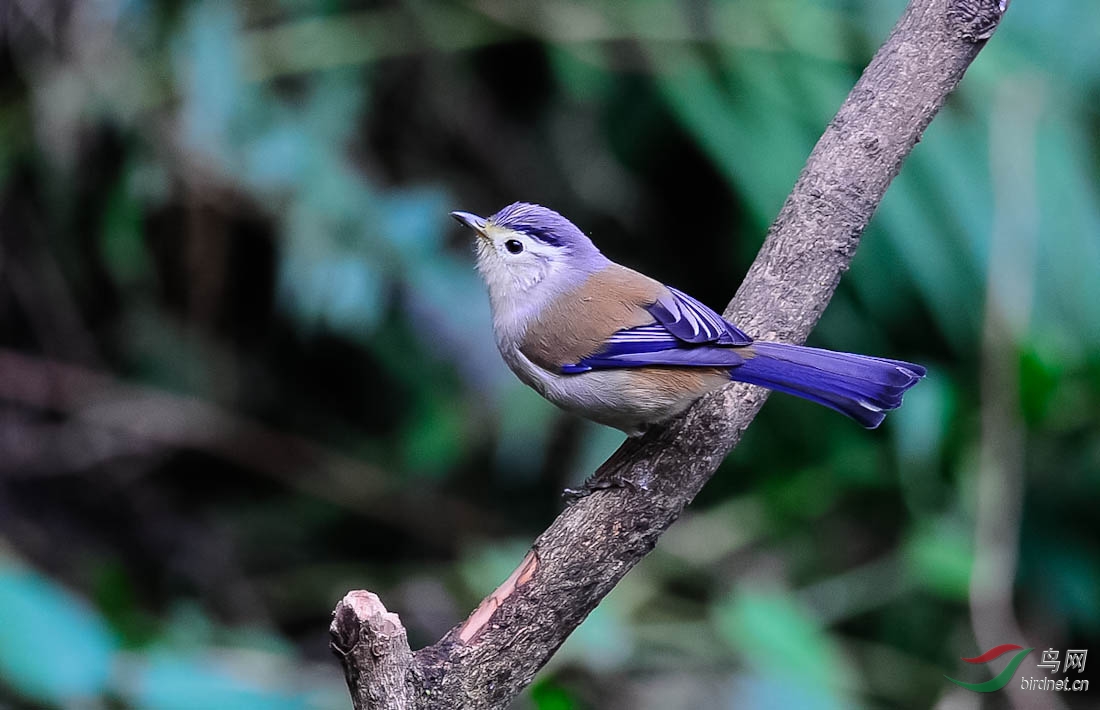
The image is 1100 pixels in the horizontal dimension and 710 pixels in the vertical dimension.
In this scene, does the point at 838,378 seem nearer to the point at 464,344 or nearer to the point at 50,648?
the point at 464,344

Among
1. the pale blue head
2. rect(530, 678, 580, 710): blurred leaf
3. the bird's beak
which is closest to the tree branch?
rect(530, 678, 580, 710): blurred leaf

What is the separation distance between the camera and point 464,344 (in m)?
4.02

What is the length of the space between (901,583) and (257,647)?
96.1 inches

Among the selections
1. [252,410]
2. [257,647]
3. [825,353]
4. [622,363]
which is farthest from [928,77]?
[252,410]

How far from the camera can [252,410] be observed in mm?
5148

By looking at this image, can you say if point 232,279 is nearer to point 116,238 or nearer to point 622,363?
point 116,238

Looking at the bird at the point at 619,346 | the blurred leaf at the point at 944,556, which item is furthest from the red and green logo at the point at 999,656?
the bird at the point at 619,346

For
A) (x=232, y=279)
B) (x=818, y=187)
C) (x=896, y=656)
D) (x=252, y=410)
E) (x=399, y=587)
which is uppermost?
(x=232, y=279)

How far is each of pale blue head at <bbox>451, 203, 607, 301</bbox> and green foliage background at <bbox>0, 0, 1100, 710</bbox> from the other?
2.08 feet

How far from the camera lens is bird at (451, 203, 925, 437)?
8.37 ft

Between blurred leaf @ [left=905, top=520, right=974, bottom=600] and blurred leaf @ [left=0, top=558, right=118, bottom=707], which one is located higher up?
blurred leaf @ [left=0, top=558, right=118, bottom=707]
